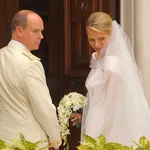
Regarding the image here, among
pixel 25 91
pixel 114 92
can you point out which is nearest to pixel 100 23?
pixel 114 92

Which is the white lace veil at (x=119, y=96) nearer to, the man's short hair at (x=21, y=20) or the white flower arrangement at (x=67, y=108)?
the white flower arrangement at (x=67, y=108)

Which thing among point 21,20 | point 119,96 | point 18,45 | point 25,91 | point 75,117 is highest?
point 21,20

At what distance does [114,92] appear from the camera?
3270 millimetres

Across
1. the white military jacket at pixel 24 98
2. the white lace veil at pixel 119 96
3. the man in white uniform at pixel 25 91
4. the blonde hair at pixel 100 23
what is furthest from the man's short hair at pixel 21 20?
the white lace veil at pixel 119 96

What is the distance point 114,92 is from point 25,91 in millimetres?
615

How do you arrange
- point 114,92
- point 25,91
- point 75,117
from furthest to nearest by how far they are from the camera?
1. point 75,117
2. point 114,92
3. point 25,91

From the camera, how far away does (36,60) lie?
300cm

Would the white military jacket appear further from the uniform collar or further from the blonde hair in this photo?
the blonde hair

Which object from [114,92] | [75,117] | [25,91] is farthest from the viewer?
[75,117]

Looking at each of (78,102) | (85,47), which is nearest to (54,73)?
(85,47)

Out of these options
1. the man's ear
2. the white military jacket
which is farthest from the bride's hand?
the man's ear

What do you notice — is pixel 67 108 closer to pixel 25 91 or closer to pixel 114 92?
pixel 114 92

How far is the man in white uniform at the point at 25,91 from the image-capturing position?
2971 millimetres

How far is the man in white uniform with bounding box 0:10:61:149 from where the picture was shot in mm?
2971
